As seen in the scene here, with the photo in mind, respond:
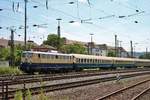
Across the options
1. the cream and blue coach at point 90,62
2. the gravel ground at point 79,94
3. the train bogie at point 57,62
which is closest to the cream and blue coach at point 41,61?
the train bogie at point 57,62

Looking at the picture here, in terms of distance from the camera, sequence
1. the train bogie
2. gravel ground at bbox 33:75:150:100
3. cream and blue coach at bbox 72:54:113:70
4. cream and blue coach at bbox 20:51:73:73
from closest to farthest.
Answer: gravel ground at bbox 33:75:150:100 < cream and blue coach at bbox 20:51:73:73 < the train bogie < cream and blue coach at bbox 72:54:113:70

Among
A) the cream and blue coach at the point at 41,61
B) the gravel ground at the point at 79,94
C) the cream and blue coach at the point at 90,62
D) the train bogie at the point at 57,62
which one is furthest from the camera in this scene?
the cream and blue coach at the point at 90,62

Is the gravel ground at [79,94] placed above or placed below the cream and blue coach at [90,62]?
below

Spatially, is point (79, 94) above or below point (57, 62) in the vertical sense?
below

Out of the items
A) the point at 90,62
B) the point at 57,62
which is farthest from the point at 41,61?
the point at 90,62

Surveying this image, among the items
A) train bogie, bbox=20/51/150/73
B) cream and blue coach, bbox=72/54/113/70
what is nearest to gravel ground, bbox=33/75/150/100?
train bogie, bbox=20/51/150/73

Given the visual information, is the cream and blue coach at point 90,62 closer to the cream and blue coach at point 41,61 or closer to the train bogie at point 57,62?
the train bogie at point 57,62

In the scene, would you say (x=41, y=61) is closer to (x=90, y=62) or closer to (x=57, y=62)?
(x=57, y=62)

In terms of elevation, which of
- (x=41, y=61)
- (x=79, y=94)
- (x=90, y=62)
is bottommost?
(x=79, y=94)

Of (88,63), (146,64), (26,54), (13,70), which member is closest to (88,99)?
(26,54)

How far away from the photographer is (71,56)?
51719 mm

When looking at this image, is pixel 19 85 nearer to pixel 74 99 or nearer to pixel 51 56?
pixel 74 99

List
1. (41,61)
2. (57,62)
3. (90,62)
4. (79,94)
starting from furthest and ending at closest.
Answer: (90,62) < (57,62) < (41,61) < (79,94)

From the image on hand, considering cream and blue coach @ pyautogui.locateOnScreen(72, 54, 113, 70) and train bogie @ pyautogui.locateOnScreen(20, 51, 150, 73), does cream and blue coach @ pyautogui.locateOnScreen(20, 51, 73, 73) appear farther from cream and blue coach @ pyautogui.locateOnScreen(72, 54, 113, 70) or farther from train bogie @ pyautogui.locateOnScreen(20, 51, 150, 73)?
cream and blue coach @ pyautogui.locateOnScreen(72, 54, 113, 70)
